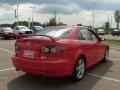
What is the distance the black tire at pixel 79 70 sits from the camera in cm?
714

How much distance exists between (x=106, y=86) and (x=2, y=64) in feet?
14.8

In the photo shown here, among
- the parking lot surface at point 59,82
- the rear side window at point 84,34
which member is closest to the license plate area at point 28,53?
the parking lot surface at point 59,82

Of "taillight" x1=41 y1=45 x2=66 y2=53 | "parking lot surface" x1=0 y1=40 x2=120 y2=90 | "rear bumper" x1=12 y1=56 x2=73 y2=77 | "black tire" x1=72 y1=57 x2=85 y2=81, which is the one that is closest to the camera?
"rear bumper" x1=12 y1=56 x2=73 y2=77

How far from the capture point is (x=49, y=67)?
6.38 m

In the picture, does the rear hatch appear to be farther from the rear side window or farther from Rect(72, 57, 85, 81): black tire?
the rear side window

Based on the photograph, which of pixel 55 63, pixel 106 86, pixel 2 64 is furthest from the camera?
pixel 2 64

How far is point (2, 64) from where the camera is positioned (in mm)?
9867

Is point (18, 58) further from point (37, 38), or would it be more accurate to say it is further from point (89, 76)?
point (89, 76)

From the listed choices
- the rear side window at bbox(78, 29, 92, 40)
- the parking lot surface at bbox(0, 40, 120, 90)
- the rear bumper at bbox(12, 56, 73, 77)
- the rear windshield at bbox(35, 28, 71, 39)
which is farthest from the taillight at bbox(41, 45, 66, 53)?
the rear side window at bbox(78, 29, 92, 40)

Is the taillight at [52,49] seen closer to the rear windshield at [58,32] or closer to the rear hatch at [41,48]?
the rear hatch at [41,48]

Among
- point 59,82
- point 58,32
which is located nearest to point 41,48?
point 58,32

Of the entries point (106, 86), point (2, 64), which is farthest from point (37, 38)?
point (2, 64)

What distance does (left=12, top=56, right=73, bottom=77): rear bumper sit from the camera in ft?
21.0

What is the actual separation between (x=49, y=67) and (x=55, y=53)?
38 centimetres
